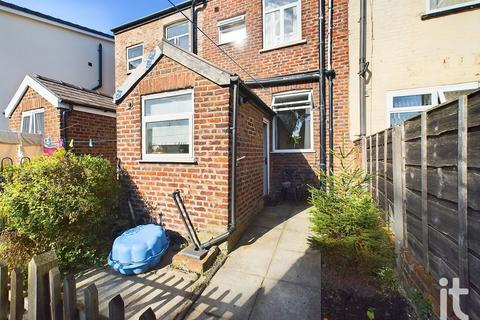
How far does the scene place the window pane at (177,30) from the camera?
952 cm

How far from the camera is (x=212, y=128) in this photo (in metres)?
3.93

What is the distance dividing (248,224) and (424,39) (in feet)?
20.9

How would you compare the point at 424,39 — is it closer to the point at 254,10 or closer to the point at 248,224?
the point at 254,10

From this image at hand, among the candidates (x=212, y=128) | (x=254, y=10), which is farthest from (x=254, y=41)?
(x=212, y=128)

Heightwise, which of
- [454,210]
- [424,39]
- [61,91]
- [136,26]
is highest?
[136,26]

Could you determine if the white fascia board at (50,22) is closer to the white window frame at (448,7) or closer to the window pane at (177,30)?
the window pane at (177,30)

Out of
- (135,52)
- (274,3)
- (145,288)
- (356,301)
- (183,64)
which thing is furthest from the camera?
(135,52)

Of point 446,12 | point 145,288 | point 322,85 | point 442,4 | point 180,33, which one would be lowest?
point 145,288

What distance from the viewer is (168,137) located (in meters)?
4.40

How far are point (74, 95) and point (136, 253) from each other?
6151 millimetres

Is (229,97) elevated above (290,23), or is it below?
below

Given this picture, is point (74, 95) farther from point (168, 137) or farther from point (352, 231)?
point (352, 231)

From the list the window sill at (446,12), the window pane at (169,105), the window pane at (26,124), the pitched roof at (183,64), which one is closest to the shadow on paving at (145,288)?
the window pane at (169,105)

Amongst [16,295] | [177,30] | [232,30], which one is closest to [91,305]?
[16,295]
